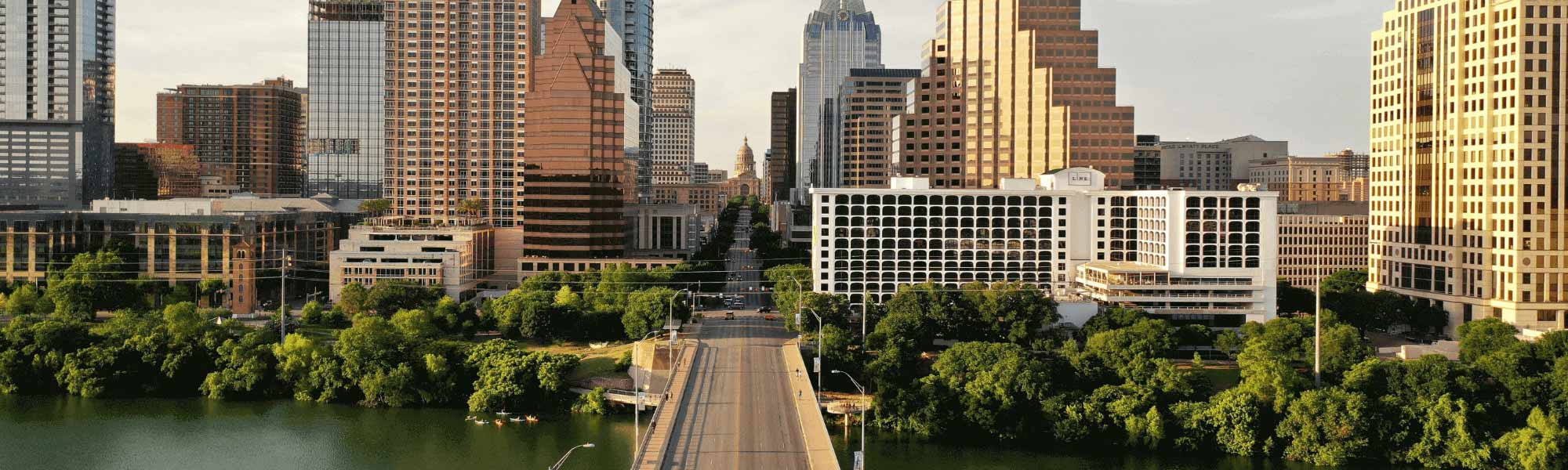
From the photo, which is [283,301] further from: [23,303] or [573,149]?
[573,149]

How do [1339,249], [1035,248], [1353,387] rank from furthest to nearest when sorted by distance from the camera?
[1339,249] < [1035,248] < [1353,387]

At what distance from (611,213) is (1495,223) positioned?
8356cm

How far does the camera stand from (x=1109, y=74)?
13838 centimetres

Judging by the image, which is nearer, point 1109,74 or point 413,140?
point 1109,74

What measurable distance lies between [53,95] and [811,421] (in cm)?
15960

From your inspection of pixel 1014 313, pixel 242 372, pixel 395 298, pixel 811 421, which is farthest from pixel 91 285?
pixel 1014 313

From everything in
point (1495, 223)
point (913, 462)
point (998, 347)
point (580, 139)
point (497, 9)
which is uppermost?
point (497, 9)

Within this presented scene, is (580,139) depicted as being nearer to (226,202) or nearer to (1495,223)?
(226,202)

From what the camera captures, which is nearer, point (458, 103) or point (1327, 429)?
point (1327, 429)

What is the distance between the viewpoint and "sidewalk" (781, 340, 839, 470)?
6122 centimetres

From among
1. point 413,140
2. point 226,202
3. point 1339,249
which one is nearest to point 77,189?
point 226,202

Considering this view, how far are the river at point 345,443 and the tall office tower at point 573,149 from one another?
52356 mm

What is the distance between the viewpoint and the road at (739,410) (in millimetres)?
62219

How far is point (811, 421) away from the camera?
231ft
